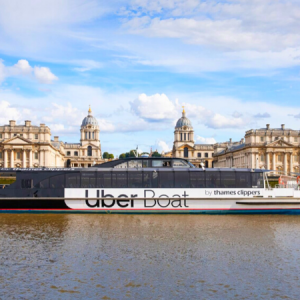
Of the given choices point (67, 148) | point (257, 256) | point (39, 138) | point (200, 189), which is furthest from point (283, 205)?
point (67, 148)

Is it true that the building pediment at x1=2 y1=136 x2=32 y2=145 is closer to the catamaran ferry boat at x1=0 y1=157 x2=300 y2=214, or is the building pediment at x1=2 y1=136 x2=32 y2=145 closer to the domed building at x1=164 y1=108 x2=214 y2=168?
the domed building at x1=164 y1=108 x2=214 y2=168

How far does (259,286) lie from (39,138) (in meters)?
117

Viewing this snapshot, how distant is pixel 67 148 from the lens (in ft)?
627

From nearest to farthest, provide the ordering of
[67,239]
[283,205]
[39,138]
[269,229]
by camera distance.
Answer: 1. [67,239]
2. [269,229]
3. [283,205]
4. [39,138]

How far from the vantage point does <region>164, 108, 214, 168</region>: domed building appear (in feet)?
621

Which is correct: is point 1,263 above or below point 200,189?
below

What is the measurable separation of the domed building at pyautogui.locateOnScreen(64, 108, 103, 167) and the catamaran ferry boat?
483 feet

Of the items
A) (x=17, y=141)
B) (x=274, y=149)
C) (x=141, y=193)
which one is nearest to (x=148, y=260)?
(x=141, y=193)

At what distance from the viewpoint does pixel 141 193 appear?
123 feet

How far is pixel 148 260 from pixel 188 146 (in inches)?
6696

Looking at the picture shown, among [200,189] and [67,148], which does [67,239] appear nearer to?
[200,189]

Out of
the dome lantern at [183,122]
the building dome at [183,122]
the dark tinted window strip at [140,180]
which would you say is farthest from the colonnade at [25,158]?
the dark tinted window strip at [140,180]

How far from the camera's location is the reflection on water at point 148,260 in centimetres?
1623

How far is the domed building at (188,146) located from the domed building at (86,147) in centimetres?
3226
